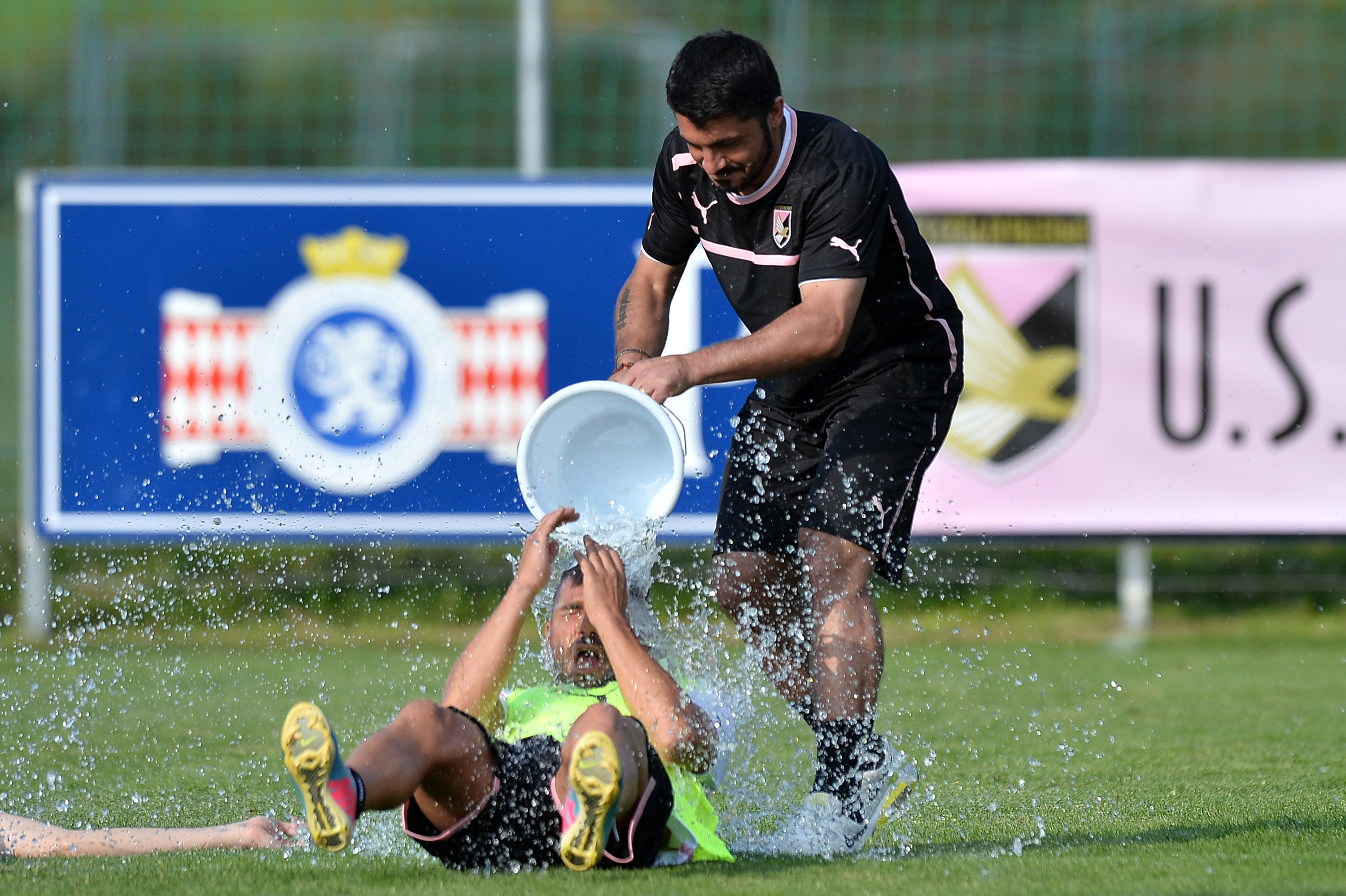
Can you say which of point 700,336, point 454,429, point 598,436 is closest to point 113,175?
point 454,429

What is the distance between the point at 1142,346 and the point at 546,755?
508 centimetres

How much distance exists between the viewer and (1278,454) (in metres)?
7.49

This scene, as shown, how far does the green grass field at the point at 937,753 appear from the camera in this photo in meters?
3.24

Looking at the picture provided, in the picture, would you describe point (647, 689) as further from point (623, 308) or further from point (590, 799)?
point (623, 308)

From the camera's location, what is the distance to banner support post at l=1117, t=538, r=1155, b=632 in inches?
309

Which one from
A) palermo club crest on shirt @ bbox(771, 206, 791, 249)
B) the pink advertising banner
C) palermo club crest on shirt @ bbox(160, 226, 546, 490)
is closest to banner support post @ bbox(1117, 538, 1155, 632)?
the pink advertising banner

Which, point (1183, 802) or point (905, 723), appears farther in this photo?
point (905, 723)

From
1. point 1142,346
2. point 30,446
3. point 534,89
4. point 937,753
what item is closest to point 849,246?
point 937,753

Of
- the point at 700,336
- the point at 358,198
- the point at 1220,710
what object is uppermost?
the point at 358,198

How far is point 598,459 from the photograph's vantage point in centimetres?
396

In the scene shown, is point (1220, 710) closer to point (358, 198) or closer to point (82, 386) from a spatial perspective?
point (358, 198)

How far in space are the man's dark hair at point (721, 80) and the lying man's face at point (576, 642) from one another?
1061 mm

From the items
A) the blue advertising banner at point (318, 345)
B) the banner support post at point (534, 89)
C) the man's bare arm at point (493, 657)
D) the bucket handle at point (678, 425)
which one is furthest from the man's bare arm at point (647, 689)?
the banner support post at point (534, 89)

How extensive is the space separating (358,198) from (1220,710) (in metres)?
4.49
